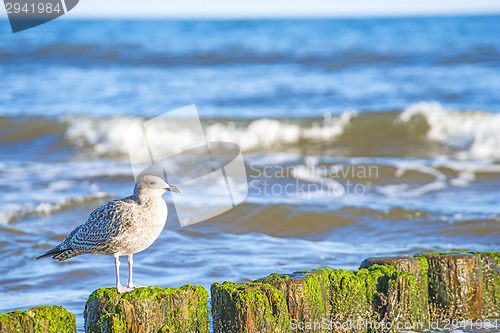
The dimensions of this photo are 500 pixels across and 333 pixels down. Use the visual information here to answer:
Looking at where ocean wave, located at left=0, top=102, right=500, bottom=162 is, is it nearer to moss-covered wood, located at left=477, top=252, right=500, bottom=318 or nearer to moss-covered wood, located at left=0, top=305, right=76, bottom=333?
moss-covered wood, located at left=477, top=252, right=500, bottom=318

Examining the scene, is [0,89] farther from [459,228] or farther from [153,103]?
[459,228]

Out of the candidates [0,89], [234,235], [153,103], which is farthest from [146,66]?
[234,235]

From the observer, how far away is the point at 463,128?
40.2ft

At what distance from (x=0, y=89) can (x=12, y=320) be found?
16.9 m

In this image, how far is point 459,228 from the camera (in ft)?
21.6

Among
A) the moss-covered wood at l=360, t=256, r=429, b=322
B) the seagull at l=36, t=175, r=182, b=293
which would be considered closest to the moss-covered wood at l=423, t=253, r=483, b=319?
the moss-covered wood at l=360, t=256, r=429, b=322

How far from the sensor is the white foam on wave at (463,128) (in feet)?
36.8

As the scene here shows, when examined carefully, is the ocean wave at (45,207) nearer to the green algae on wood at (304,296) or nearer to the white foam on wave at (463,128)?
the green algae on wood at (304,296)

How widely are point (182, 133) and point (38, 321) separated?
10.4 metres

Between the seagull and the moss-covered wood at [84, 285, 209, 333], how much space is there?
1.81 feet

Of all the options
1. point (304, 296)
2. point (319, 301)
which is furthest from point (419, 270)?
point (304, 296)

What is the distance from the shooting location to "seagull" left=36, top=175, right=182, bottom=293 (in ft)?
11.8

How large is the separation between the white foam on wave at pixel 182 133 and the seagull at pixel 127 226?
8.47m

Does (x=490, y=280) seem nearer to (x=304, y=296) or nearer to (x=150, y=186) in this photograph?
(x=304, y=296)
